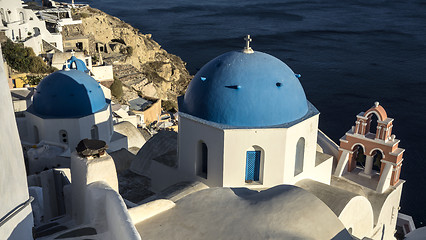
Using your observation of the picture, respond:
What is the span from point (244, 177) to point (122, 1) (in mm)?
83293

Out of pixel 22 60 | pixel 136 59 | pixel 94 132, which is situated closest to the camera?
pixel 94 132

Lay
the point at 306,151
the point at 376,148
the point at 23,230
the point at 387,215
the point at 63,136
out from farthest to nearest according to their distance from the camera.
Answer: the point at 63,136 → the point at 376,148 → the point at 387,215 → the point at 306,151 → the point at 23,230

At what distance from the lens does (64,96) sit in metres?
14.5

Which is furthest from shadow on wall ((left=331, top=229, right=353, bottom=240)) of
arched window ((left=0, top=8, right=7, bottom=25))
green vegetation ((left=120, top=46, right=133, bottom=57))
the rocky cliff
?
green vegetation ((left=120, top=46, right=133, bottom=57))

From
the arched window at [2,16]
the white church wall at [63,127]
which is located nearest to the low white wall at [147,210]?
the white church wall at [63,127]

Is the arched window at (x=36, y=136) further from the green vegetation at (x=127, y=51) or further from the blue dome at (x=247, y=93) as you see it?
the green vegetation at (x=127, y=51)

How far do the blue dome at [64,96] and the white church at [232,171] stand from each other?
3 cm

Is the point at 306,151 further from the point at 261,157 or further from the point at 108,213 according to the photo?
the point at 108,213

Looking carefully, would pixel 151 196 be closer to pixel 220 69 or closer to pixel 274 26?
pixel 220 69

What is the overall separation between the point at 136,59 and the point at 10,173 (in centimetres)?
3836

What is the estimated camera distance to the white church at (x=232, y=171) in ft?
25.4

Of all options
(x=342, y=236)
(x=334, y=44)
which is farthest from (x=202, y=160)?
(x=334, y=44)

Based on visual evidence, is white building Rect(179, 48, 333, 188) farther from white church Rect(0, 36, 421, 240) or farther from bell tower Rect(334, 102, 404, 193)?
bell tower Rect(334, 102, 404, 193)

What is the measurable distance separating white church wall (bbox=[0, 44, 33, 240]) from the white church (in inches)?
1.1
